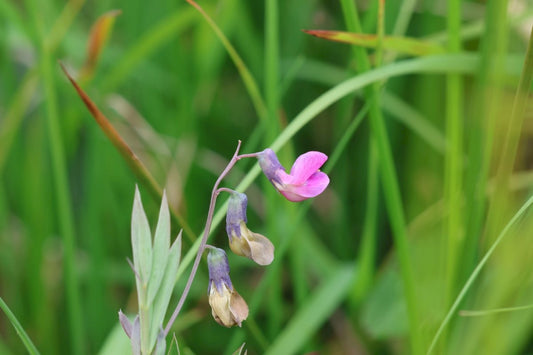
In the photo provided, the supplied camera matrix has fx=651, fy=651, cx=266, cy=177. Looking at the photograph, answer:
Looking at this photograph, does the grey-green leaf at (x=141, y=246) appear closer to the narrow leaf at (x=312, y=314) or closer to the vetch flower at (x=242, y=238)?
the vetch flower at (x=242, y=238)

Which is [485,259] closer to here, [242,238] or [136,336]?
[242,238]

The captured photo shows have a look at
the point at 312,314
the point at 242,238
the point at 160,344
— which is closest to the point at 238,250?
the point at 242,238

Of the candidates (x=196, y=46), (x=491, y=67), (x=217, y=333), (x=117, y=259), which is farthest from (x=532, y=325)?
(x=196, y=46)

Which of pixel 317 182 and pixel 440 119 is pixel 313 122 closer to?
pixel 440 119

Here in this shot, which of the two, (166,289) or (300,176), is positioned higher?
(300,176)

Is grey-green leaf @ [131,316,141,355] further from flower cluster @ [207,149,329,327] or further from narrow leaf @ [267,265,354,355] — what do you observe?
narrow leaf @ [267,265,354,355]

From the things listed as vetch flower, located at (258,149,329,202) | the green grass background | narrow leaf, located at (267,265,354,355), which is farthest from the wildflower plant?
narrow leaf, located at (267,265,354,355)

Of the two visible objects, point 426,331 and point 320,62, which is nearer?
point 426,331

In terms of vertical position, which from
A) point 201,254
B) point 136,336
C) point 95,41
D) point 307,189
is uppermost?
point 95,41

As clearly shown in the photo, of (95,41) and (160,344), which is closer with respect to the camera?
(160,344)
